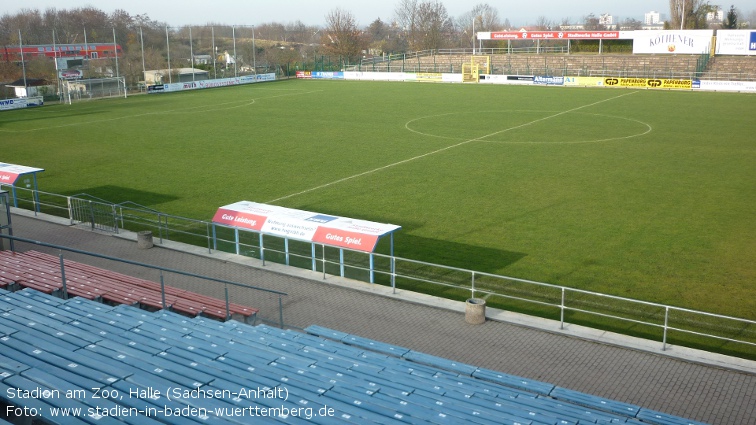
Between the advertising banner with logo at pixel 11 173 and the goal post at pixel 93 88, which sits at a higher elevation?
the goal post at pixel 93 88

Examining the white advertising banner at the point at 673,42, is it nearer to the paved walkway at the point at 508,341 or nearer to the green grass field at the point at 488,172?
the green grass field at the point at 488,172

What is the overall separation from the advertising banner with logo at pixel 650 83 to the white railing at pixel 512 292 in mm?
51952

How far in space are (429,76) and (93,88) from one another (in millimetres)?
36072

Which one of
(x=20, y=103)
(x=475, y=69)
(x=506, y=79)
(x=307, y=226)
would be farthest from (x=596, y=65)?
(x=307, y=226)

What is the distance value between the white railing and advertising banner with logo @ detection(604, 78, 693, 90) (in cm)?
5195

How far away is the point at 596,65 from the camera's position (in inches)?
3216

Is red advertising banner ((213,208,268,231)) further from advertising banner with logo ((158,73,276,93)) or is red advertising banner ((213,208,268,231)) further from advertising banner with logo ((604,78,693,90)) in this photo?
advertising banner with logo ((158,73,276,93))

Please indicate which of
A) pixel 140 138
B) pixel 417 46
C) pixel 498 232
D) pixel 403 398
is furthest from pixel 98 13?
pixel 403 398

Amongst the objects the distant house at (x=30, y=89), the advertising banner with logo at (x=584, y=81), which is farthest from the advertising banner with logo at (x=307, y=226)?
the distant house at (x=30, y=89)

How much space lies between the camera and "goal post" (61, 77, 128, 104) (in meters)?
67.1

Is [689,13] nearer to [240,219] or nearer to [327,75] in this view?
[327,75]

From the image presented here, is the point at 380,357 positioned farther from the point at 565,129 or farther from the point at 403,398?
the point at 565,129

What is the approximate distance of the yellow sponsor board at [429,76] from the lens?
7862 centimetres

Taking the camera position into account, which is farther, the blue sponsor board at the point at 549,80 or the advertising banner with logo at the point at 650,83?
the blue sponsor board at the point at 549,80
